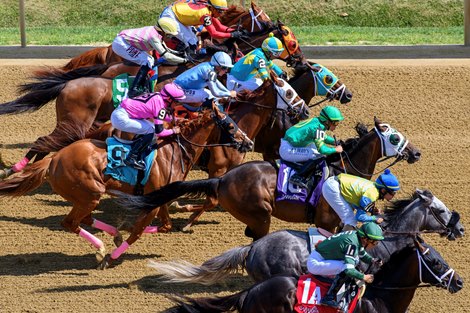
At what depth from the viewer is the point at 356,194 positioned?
9227mm

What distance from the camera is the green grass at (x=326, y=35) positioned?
17750 mm

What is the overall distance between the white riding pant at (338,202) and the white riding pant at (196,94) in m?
2.38

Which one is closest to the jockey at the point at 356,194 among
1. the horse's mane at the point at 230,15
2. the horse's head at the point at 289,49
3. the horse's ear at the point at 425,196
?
the horse's ear at the point at 425,196

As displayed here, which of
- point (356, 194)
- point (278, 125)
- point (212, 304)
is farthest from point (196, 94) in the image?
point (212, 304)

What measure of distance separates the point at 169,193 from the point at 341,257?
2640mm

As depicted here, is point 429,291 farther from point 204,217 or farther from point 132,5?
point 132,5

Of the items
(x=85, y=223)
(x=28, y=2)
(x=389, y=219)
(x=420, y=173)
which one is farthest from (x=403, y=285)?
(x=28, y=2)

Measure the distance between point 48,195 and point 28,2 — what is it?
963 cm

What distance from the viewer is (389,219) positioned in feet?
30.7

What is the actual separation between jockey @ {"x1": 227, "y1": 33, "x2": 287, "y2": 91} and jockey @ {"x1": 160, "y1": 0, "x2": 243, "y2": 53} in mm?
1430

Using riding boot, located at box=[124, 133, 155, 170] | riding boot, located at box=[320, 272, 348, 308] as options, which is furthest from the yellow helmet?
riding boot, located at box=[320, 272, 348, 308]

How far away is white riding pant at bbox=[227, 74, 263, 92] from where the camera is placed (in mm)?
11781

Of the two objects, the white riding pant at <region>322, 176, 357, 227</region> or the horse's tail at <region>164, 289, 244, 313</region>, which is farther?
the white riding pant at <region>322, 176, 357, 227</region>

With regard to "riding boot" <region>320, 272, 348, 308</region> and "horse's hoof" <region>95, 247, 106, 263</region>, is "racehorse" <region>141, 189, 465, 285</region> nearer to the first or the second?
"riding boot" <region>320, 272, 348, 308</region>
